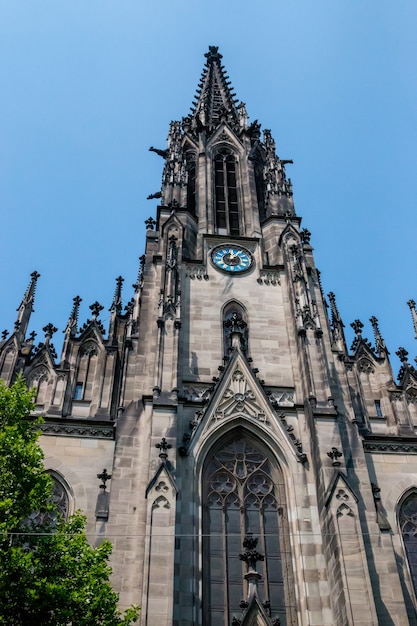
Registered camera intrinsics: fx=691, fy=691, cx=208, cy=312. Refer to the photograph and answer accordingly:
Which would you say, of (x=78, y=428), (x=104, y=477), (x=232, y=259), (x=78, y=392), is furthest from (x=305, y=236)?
(x=104, y=477)

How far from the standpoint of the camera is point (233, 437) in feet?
64.7

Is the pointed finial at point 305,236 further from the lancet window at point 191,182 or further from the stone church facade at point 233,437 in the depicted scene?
the lancet window at point 191,182

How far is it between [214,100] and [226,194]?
11.5 m

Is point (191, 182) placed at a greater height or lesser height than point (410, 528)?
greater

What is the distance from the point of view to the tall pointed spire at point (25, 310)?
2213cm

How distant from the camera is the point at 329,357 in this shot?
71.2 feet

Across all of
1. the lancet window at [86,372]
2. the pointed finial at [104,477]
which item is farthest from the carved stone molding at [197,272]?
the pointed finial at [104,477]

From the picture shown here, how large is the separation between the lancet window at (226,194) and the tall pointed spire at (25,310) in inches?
297

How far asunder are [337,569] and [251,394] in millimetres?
5909

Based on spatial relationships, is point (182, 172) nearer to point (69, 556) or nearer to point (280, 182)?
point (280, 182)

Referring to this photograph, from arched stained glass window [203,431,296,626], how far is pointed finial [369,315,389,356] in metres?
6.25

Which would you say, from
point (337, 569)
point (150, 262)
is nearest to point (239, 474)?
point (337, 569)

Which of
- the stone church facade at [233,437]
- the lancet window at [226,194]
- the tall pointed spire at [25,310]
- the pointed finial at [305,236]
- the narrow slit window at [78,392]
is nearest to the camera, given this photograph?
the stone church facade at [233,437]

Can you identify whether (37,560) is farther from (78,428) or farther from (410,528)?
(410,528)
